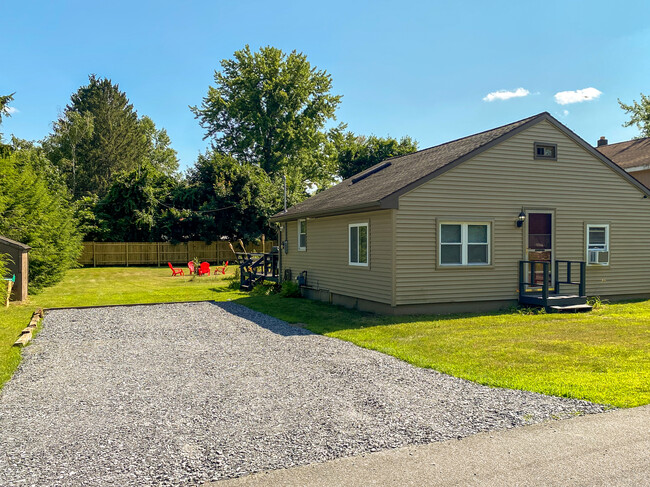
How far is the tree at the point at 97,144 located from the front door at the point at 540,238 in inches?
1690

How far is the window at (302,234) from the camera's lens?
1656 cm

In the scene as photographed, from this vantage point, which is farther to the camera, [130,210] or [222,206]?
[222,206]

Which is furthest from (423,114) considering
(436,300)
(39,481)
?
(39,481)

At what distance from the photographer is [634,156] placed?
2284cm

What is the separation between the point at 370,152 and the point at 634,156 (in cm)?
2153

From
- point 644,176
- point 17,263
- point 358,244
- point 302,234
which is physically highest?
point 644,176

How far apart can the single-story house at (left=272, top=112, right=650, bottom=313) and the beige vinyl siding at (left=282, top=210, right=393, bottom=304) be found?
0.04m

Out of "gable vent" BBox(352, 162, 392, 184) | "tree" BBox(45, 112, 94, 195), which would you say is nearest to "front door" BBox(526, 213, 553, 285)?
"gable vent" BBox(352, 162, 392, 184)

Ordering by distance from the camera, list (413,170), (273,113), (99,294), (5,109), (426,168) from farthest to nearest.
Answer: (273,113) → (5,109) → (99,294) → (413,170) → (426,168)

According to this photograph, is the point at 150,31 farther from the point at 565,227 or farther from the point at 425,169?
the point at 565,227

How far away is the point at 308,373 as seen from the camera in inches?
263

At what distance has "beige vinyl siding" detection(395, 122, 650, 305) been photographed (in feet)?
37.9

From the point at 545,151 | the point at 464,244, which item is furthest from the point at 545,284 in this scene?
the point at 545,151

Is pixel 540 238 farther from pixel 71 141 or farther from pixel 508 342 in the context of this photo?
pixel 71 141
